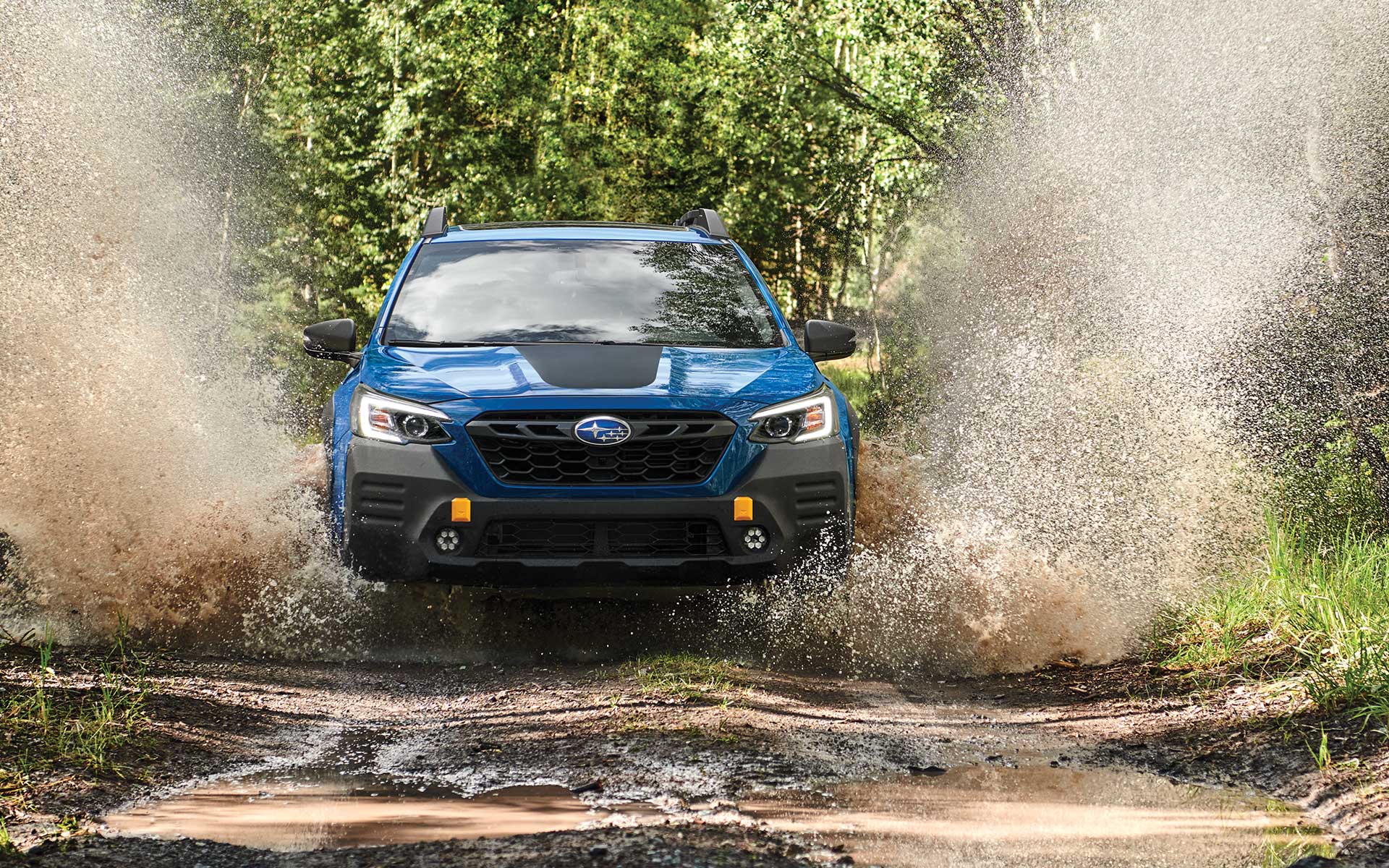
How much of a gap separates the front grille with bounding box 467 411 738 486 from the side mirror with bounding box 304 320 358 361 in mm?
1379

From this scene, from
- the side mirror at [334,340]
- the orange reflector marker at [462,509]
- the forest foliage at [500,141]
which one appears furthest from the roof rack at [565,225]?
the forest foliage at [500,141]

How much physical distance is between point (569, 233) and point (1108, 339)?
5.43 m

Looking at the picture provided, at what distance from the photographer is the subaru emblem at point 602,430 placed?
5660 millimetres

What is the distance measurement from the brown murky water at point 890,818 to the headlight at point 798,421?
1.87 m

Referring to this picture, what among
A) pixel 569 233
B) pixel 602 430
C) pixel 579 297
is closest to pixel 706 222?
pixel 569 233

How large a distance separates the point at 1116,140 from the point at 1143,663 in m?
8.20

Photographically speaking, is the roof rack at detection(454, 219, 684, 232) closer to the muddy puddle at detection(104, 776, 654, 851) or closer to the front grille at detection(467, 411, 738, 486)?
the front grille at detection(467, 411, 738, 486)

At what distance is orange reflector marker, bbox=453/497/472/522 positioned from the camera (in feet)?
18.5

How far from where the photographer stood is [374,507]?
5.77 m

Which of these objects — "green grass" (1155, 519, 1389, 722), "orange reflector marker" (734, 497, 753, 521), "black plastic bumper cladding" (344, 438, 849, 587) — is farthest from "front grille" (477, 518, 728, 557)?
"green grass" (1155, 519, 1389, 722)

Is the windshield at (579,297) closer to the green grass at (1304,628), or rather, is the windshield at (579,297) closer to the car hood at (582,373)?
the car hood at (582,373)

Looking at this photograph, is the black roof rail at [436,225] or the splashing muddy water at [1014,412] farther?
the black roof rail at [436,225]

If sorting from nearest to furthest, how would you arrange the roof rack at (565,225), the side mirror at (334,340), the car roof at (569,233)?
the side mirror at (334,340)
the car roof at (569,233)
the roof rack at (565,225)

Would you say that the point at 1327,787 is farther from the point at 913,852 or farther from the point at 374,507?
the point at 374,507
